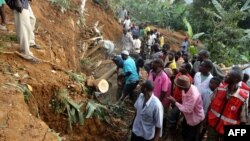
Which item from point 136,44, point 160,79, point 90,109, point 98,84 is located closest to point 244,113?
point 160,79

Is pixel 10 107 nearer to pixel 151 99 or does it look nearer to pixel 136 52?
pixel 151 99

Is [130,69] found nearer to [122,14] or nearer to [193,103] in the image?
[193,103]

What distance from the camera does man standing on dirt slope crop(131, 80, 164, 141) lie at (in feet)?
15.5

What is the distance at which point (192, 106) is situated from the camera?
543 centimetres

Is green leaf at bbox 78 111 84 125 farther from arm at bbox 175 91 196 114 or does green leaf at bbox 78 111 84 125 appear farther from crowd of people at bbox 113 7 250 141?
arm at bbox 175 91 196 114

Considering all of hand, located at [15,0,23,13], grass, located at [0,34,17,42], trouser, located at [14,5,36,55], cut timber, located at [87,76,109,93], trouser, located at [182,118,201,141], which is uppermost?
hand, located at [15,0,23,13]

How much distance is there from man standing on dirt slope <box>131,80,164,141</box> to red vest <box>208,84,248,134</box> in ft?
2.78

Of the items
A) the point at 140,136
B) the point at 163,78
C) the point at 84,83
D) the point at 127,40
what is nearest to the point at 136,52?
the point at 127,40

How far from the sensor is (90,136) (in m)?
6.34

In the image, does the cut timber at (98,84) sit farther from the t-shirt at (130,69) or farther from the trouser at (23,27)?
the trouser at (23,27)

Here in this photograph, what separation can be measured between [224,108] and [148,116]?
44.2 inches

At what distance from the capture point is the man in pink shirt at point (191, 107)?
528 cm

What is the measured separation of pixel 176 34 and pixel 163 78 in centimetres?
1623

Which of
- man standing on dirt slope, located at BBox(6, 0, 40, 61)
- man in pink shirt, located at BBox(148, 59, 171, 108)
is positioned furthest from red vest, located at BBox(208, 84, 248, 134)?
man standing on dirt slope, located at BBox(6, 0, 40, 61)
